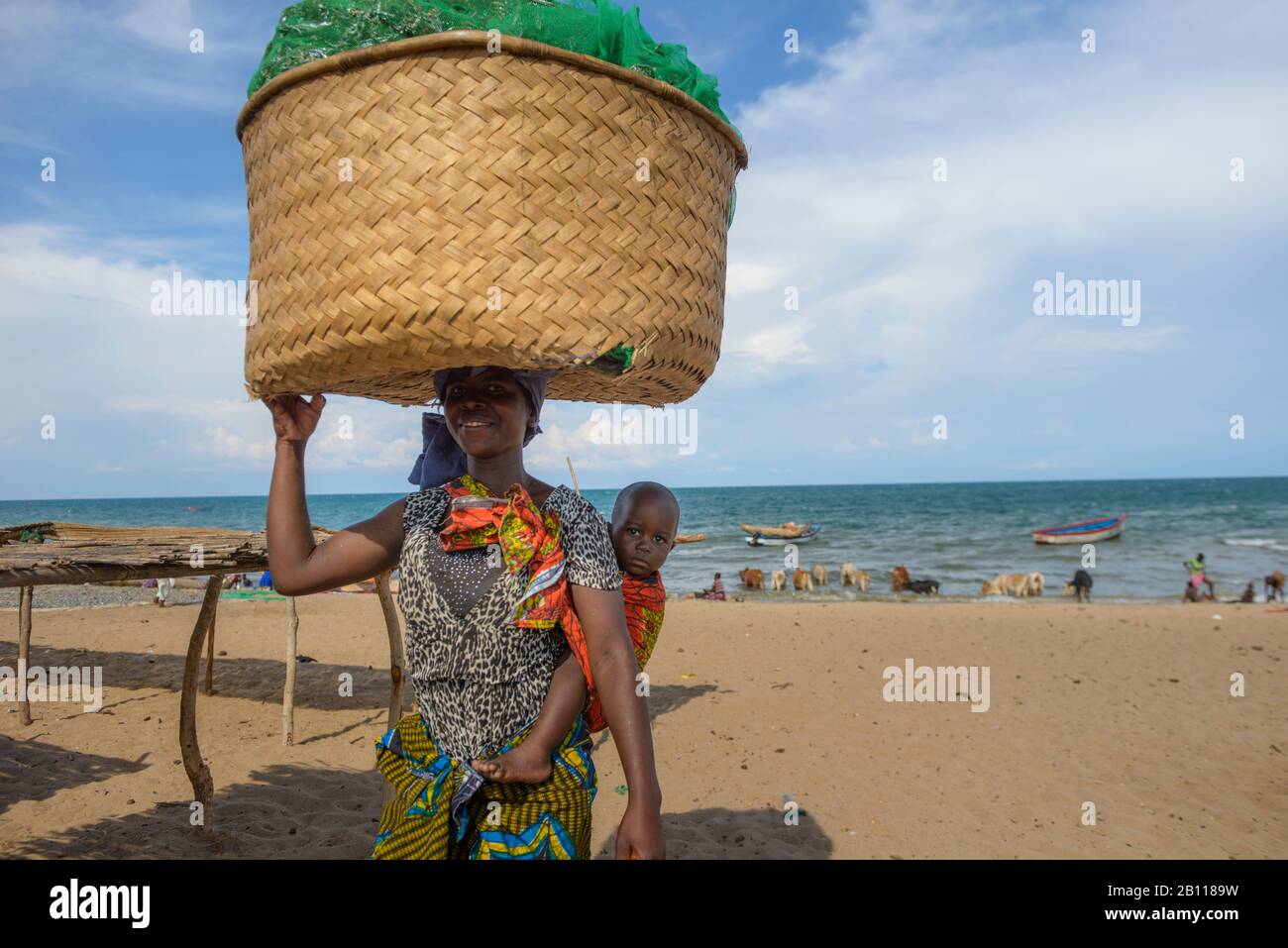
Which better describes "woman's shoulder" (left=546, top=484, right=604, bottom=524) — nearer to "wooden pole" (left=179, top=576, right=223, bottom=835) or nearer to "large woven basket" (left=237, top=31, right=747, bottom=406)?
"large woven basket" (left=237, top=31, right=747, bottom=406)

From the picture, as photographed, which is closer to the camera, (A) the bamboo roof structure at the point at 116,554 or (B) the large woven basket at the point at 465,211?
(B) the large woven basket at the point at 465,211

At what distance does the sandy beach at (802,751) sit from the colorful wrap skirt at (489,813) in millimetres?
3061

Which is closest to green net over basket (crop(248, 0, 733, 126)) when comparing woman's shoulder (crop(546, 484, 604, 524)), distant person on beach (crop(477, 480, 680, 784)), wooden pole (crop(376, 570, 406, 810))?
woman's shoulder (crop(546, 484, 604, 524))

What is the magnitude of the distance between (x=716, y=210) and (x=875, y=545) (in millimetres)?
29509

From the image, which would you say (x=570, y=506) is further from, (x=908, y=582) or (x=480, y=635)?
(x=908, y=582)

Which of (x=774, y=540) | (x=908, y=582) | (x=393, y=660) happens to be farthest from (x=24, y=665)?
(x=774, y=540)

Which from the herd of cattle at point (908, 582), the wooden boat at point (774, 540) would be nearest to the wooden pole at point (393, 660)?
the herd of cattle at point (908, 582)

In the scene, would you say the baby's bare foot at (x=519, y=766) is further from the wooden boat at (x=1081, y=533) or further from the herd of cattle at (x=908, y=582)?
the wooden boat at (x=1081, y=533)

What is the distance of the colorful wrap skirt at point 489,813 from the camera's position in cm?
186

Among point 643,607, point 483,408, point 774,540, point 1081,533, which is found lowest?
point 774,540

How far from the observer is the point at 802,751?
682 centimetres

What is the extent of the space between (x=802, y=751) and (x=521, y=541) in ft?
18.6

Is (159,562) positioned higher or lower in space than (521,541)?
lower

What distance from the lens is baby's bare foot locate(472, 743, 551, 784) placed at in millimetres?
1820
